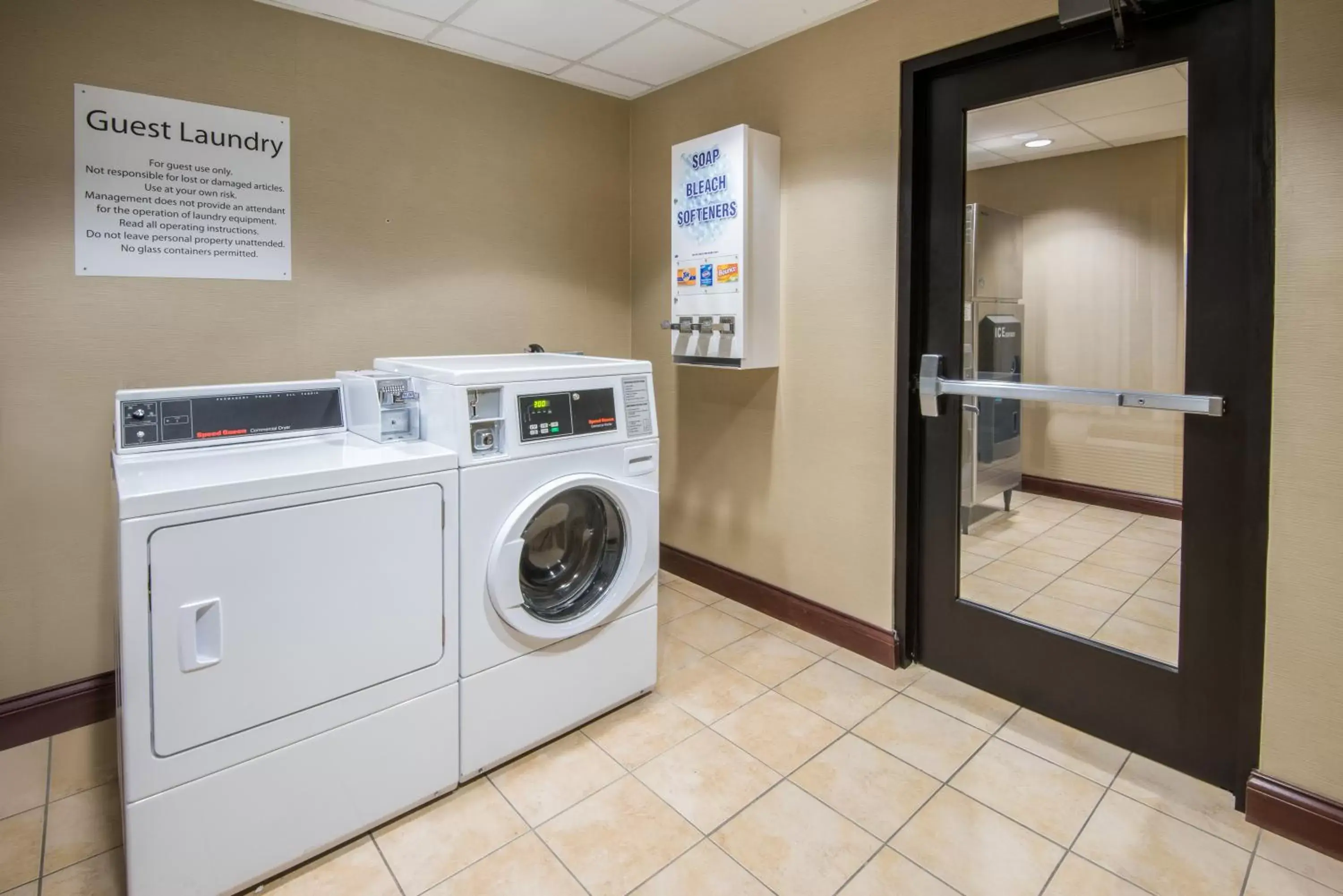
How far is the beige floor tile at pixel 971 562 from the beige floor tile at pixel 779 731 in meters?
0.74

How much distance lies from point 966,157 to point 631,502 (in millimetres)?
1640

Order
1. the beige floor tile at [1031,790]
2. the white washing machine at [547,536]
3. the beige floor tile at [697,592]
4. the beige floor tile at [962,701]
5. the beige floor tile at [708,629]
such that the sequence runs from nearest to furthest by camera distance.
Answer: the beige floor tile at [1031,790]
the white washing machine at [547,536]
the beige floor tile at [962,701]
the beige floor tile at [708,629]
the beige floor tile at [697,592]

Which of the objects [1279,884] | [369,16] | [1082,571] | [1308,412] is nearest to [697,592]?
[1082,571]

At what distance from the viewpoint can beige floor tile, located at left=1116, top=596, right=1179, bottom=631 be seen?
2.09 m

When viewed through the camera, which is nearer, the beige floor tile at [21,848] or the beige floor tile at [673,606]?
the beige floor tile at [21,848]

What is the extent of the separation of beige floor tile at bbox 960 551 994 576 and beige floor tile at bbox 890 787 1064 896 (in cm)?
84

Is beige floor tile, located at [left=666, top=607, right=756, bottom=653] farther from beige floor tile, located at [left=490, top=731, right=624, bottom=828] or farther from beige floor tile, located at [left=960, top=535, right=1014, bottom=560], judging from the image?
beige floor tile, located at [left=960, top=535, right=1014, bottom=560]

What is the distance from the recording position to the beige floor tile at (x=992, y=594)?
2.46 metres

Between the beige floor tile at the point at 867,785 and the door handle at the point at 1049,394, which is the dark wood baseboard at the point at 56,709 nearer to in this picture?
the beige floor tile at the point at 867,785

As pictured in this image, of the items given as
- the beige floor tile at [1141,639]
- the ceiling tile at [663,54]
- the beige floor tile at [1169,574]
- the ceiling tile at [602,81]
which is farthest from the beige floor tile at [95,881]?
the ceiling tile at [602,81]

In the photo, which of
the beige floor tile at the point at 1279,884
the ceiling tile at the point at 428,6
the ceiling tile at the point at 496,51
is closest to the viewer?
the beige floor tile at the point at 1279,884

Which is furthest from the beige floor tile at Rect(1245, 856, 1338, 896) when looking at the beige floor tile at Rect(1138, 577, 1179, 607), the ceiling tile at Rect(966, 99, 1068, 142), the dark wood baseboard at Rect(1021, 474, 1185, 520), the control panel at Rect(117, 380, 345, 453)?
the control panel at Rect(117, 380, 345, 453)

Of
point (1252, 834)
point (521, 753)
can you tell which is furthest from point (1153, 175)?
point (521, 753)

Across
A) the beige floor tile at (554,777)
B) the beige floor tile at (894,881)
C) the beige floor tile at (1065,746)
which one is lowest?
the beige floor tile at (894,881)
